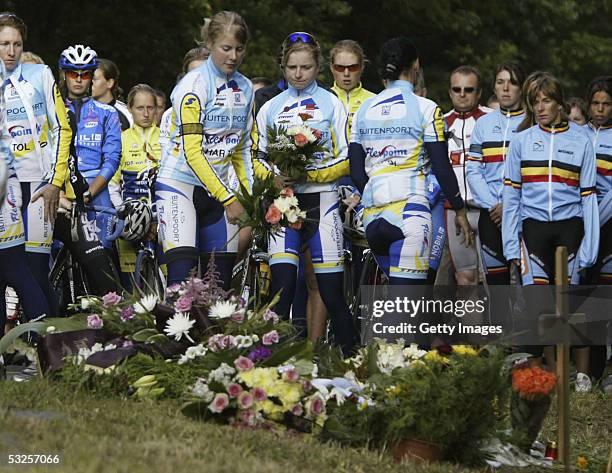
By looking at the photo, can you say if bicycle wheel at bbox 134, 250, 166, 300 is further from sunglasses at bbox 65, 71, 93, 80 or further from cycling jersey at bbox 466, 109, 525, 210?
cycling jersey at bbox 466, 109, 525, 210

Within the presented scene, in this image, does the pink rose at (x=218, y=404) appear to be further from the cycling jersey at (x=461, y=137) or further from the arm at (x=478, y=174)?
the cycling jersey at (x=461, y=137)

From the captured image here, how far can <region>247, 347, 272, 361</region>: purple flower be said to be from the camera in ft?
28.7

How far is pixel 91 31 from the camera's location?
80.1 feet

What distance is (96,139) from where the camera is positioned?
543 inches

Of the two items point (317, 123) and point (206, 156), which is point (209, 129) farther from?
point (317, 123)

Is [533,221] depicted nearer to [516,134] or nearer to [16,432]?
[516,134]

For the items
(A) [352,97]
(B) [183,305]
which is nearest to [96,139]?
(A) [352,97]

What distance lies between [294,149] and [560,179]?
7.31 ft

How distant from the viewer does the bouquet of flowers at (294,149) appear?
11039mm

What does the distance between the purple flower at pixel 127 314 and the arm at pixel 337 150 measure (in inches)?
88.9

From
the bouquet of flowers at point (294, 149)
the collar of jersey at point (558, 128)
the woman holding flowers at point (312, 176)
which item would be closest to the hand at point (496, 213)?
the collar of jersey at point (558, 128)

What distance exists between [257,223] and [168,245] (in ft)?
2.03

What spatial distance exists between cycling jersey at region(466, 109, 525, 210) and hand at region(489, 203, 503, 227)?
4 cm

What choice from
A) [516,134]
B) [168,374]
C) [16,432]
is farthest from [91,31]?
[16,432]
